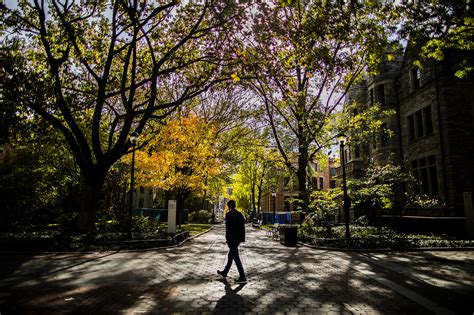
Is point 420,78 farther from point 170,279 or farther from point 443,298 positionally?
point 170,279

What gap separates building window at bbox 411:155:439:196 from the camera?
2150 centimetres

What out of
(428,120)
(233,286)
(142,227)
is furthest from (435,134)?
(142,227)

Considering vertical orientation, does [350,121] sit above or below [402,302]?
above

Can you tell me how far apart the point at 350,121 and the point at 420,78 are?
7133 millimetres

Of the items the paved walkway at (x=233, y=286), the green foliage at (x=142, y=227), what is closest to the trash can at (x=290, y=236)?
the paved walkway at (x=233, y=286)

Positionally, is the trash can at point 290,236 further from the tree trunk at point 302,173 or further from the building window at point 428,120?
the building window at point 428,120

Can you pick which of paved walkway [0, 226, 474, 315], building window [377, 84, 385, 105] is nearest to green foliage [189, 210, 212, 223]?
building window [377, 84, 385, 105]

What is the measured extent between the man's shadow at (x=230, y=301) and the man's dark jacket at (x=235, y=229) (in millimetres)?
1232

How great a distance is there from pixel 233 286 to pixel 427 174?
67.1 ft

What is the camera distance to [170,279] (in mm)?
7617

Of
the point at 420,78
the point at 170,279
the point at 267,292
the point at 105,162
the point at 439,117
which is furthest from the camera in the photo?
the point at 420,78

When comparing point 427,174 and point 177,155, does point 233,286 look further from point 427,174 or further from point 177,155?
point 427,174

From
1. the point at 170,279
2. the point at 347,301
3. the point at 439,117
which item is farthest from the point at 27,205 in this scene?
the point at 439,117

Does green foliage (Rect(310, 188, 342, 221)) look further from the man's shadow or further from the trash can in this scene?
the man's shadow
